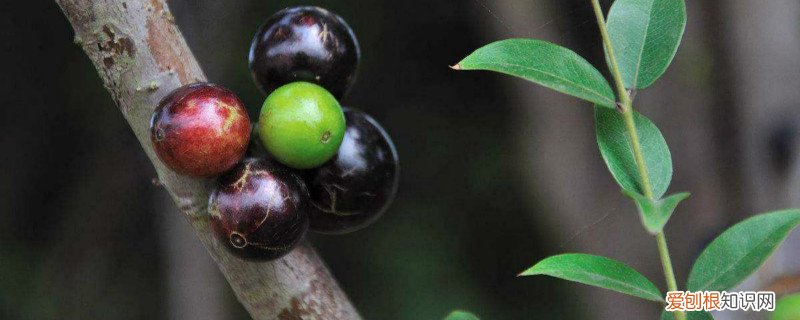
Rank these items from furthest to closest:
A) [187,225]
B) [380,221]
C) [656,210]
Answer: [380,221], [187,225], [656,210]

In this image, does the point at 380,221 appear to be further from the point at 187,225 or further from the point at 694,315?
the point at 694,315

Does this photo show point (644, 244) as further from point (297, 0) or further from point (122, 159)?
point (122, 159)

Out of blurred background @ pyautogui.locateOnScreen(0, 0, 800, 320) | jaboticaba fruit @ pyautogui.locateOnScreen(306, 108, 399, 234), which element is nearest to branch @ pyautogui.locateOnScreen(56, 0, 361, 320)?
jaboticaba fruit @ pyautogui.locateOnScreen(306, 108, 399, 234)

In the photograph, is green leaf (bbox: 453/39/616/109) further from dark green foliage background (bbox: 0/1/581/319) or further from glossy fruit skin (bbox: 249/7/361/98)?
dark green foliage background (bbox: 0/1/581/319)

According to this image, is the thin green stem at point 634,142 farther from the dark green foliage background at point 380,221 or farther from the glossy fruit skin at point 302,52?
the dark green foliage background at point 380,221

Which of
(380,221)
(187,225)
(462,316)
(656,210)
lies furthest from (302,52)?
(380,221)

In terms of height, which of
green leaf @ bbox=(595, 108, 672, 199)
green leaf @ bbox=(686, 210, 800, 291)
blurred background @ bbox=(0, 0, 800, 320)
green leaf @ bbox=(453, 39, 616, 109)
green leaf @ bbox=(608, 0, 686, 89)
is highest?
green leaf @ bbox=(608, 0, 686, 89)
